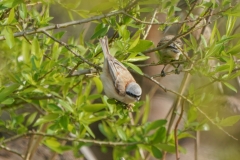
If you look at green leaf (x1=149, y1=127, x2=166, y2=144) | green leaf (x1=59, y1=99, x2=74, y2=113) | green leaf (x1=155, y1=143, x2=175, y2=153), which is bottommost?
green leaf (x1=155, y1=143, x2=175, y2=153)

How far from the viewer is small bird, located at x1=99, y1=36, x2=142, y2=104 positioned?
1.48 metres

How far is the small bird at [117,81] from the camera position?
58.1 inches

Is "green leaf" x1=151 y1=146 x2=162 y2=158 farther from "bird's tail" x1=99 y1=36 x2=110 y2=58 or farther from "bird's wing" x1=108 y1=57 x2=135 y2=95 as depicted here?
"bird's tail" x1=99 y1=36 x2=110 y2=58

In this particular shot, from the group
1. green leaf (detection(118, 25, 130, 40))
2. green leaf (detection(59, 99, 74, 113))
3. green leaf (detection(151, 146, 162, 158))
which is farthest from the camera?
green leaf (detection(151, 146, 162, 158))

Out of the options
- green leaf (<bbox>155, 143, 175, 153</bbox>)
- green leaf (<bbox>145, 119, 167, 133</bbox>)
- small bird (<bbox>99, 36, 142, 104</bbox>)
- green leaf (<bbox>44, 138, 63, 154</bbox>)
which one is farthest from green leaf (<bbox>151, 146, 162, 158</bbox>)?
green leaf (<bbox>44, 138, 63, 154</bbox>)

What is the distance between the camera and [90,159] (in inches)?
129

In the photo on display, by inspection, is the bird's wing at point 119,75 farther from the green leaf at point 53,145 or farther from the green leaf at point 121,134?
the green leaf at point 53,145

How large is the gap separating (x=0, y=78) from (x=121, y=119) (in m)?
0.58

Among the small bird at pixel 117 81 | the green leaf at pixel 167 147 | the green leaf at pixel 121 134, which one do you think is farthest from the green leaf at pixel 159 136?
the small bird at pixel 117 81

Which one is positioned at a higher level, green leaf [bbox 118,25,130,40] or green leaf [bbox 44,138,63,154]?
green leaf [bbox 118,25,130,40]

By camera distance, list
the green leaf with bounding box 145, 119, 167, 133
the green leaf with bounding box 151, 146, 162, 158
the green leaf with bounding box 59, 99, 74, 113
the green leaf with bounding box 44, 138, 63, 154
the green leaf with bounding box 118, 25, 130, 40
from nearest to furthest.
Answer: the green leaf with bounding box 118, 25, 130, 40 < the green leaf with bounding box 59, 99, 74, 113 < the green leaf with bounding box 151, 146, 162, 158 < the green leaf with bounding box 145, 119, 167, 133 < the green leaf with bounding box 44, 138, 63, 154

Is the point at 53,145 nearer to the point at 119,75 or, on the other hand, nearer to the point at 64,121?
the point at 64,121

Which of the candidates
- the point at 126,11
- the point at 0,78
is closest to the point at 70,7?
the point at 126,11

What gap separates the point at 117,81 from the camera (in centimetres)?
166
